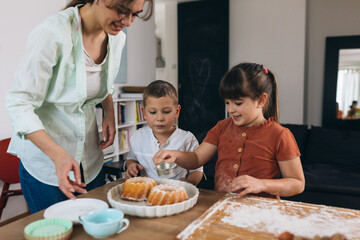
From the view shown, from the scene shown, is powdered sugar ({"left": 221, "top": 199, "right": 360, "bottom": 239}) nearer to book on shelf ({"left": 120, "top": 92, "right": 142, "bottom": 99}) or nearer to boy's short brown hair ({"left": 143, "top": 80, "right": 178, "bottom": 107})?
boy's short brown hair ({"left": 143, "top": 80, "right": 178, "bottom": 107})

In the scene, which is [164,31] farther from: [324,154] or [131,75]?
[324,154]

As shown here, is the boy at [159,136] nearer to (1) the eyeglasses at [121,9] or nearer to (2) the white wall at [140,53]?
(1) the eyeglasses at [121,9]

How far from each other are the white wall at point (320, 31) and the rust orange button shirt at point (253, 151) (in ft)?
13.0

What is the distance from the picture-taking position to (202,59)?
546cm

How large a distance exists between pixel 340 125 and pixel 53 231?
4.89 meters

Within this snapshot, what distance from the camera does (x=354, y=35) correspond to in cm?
463

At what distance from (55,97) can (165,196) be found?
0.56 meters

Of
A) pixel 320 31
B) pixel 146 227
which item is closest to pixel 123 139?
pixel 146 227

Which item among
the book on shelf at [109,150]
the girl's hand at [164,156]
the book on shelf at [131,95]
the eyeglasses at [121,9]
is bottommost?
the book on shelf at [109,150]

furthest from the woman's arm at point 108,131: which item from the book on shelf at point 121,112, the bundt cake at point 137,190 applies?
the book on shelf at point 121,112

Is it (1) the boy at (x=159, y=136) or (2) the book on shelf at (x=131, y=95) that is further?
(2) the book on shelf at (x=131, y=95)

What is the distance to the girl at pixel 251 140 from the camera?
130cm

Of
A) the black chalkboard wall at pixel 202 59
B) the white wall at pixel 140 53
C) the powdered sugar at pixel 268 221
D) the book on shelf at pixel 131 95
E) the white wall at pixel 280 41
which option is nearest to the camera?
the powdered sugar at pixel 268 221

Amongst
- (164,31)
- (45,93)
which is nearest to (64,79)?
(45,93)
